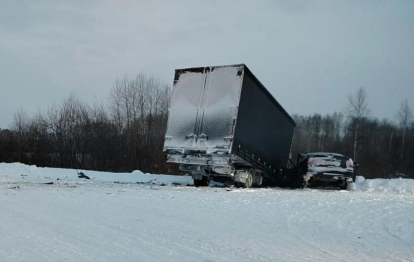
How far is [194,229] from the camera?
19.6 feet

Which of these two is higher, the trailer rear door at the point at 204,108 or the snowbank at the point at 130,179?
the trailer rear door at the point at 204,108

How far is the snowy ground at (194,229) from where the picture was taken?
179 inches

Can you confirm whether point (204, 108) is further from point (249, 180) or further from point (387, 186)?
point (387, 186)

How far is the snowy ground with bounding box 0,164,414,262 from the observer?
4.54m

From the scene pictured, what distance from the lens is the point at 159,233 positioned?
18.2 feet

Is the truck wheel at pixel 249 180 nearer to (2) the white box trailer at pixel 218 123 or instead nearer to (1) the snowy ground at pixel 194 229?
(2) the white box trailer at pixel 218 123

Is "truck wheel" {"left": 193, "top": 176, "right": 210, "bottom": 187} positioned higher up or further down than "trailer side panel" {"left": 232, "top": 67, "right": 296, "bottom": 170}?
further down

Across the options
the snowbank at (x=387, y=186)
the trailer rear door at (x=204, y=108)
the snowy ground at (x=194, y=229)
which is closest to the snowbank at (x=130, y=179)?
the snowbank at (x=387, y=186)

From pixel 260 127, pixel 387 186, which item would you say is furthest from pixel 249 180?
pixel 387 186

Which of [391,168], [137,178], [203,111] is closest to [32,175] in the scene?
[137,178]

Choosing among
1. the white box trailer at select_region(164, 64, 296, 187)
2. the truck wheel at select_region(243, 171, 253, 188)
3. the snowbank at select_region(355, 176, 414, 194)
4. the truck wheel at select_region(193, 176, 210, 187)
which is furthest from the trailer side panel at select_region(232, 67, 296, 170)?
the snowbank at select_region(355, 176, 414, 194)

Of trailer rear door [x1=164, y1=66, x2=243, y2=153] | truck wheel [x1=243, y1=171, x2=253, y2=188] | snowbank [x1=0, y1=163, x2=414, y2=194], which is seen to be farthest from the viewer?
snowbank [x1=0, y1=163, x2=414, y2=194]

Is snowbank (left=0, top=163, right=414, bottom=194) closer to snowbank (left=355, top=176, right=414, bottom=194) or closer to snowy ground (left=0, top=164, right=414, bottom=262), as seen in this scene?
snowbank (left=355, top=176, right=414, bottom=194)

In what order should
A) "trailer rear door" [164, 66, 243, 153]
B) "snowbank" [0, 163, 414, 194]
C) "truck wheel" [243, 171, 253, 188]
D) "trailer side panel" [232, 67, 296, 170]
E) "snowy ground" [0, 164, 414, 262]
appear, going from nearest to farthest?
"snowy ground" [0, 164, 414, 262] → "trailer rear door" [164, 66, 243, 153] → "trailer side panel" [232, 67, 296, 170] → "truck wheel" [243, 171, 253, 188] → "snowbank" [0, 163, 414, 194]
